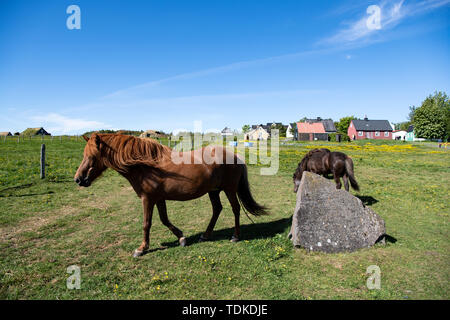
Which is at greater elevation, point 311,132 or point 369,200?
point 311,132

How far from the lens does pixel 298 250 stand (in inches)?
210

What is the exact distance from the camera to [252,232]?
660 cm

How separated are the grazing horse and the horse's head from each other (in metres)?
7.78

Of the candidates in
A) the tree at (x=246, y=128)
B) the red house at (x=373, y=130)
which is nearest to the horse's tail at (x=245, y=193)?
the red house at (x=373, y=130)

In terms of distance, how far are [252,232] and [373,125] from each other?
87.7 meters

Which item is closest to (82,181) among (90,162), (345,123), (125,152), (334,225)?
(90,162)

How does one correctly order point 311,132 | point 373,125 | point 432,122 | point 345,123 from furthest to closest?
point 345,123 → point 373,125 → point 311,132 → point 432,122

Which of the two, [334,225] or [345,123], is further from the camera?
[345,123]

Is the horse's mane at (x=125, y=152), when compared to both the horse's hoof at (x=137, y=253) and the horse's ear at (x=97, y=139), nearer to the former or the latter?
the horse's ear at (x=97, y=139)

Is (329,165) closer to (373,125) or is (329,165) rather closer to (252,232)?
(252,232)

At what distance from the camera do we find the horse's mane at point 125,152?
196 inches

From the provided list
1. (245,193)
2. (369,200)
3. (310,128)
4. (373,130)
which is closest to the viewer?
(245,193)

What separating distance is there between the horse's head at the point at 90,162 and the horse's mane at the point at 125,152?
0.10m
